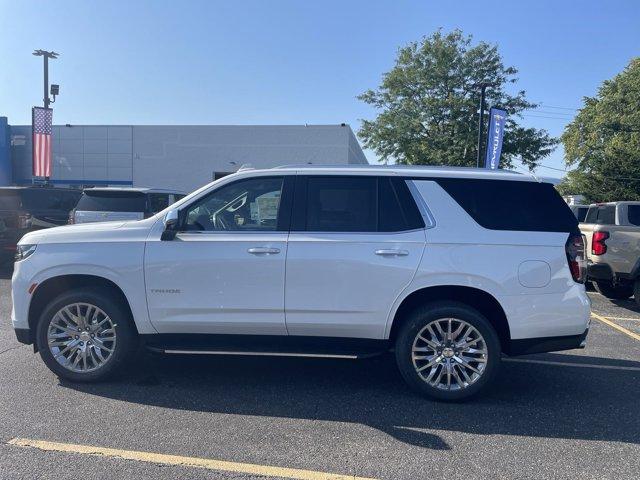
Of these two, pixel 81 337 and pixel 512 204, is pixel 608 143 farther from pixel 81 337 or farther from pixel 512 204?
pixel 81 337

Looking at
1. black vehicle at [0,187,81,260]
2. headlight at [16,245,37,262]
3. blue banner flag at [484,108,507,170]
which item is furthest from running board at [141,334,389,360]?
blue banner flag at [484,108,507,170]

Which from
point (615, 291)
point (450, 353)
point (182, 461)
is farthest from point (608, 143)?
point (182, 461)

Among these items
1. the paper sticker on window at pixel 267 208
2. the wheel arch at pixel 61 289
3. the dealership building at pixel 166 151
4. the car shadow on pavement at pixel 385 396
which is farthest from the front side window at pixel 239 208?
the dealership building at pixel 166 151

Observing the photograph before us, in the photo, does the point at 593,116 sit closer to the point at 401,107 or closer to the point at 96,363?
the point at 401,107

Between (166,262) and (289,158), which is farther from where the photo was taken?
(289,158)

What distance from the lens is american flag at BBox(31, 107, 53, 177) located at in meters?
25.0

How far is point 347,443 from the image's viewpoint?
3.80m

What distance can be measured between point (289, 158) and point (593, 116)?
23246 mm

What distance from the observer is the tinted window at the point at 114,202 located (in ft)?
33.1

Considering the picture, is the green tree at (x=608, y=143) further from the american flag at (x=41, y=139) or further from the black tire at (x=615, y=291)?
the american flag at (x=41, y=139)

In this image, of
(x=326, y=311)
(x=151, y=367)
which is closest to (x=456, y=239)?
(x=326, y=311)

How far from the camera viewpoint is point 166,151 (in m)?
31.7

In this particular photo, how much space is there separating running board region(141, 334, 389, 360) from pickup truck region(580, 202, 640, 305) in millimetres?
5873

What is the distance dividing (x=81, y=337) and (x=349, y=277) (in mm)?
2475
